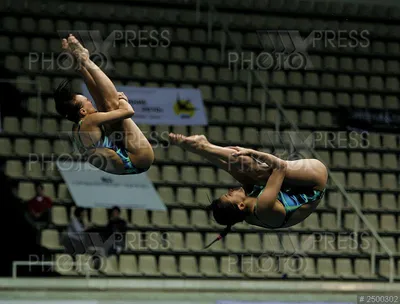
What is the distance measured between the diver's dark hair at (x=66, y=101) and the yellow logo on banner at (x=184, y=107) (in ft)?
23.6

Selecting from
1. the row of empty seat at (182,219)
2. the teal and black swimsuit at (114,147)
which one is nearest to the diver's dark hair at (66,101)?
the teal and black swimsuit at (114,147)

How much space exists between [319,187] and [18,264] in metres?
5.74

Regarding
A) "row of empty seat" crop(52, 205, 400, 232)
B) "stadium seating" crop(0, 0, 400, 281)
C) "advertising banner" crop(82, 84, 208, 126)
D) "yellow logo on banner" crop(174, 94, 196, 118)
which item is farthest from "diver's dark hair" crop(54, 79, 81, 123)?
"yellow logo on banner" crop(174, 94, 196, 118)

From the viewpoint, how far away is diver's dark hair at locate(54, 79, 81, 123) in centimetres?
699

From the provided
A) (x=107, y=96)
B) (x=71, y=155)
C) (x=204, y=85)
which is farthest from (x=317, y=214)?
(x=107, y=96)

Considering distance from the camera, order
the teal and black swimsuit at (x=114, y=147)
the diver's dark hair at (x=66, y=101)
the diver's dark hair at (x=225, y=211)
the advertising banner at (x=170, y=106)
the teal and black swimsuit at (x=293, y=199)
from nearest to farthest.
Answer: the diver's dark hair at (x=66, y=101) < the teal and black swimsuit at (x=114, y=147) < the diver's dark hair at (x=225, y=211) < the teal and black swimsuit at (x=293, y=199) < the advertising banner at (x=170, y=106)

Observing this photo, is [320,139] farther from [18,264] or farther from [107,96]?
[107,96]

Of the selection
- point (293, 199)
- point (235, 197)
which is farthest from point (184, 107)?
point (235, 197)

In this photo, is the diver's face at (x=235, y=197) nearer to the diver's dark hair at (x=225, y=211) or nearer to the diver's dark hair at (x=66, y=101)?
the diver's dark hair at (x=225, y=211)

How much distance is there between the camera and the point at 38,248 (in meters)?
13.1

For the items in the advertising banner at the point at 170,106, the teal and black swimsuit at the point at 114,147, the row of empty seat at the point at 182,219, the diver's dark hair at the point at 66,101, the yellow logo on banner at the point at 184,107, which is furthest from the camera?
the yellow logo on banner at the point at 184,107

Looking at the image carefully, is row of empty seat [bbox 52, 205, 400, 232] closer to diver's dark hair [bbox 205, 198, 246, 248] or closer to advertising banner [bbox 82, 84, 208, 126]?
advertising banner [bbox 82, 84, 208, 126]

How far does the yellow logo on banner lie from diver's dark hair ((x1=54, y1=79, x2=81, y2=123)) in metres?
7.21

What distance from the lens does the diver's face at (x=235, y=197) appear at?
7367 millimetres
